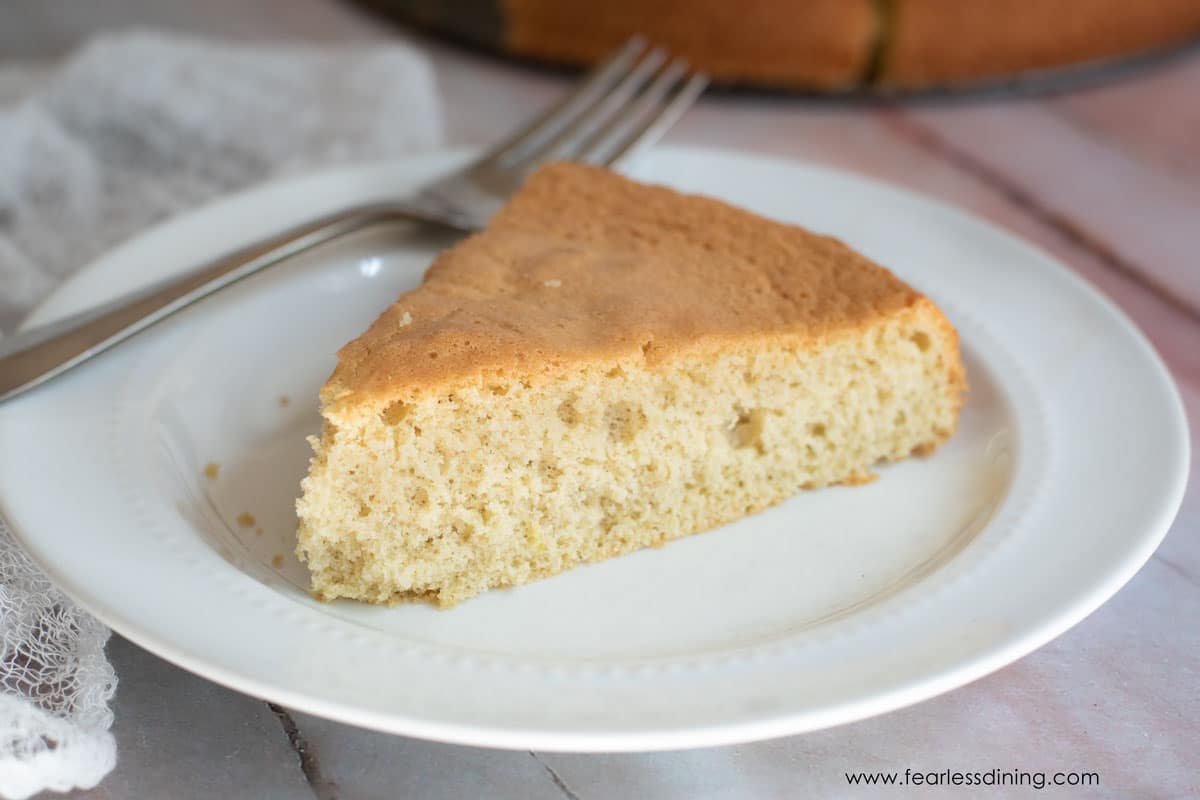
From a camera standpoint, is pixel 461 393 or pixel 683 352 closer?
pixel 461 393

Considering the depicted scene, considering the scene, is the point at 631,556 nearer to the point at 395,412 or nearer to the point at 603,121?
the point at 395,412

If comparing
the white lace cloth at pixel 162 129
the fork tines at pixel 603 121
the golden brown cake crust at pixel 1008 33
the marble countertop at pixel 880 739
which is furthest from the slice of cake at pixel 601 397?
the golden brown cake crust at pixel 1008 33

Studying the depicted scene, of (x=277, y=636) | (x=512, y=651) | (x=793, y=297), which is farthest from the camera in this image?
(x=793, y=297)

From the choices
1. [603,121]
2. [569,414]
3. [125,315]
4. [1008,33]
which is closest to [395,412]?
[569,414]

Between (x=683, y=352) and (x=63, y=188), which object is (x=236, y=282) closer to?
(x=683, y=352)

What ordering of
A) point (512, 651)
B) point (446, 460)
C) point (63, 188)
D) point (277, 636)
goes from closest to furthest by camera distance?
point (277, 636) < point (512, 651) < point (446, 460) < point (63, 188)

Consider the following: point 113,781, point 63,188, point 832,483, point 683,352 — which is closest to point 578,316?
point 683,352
